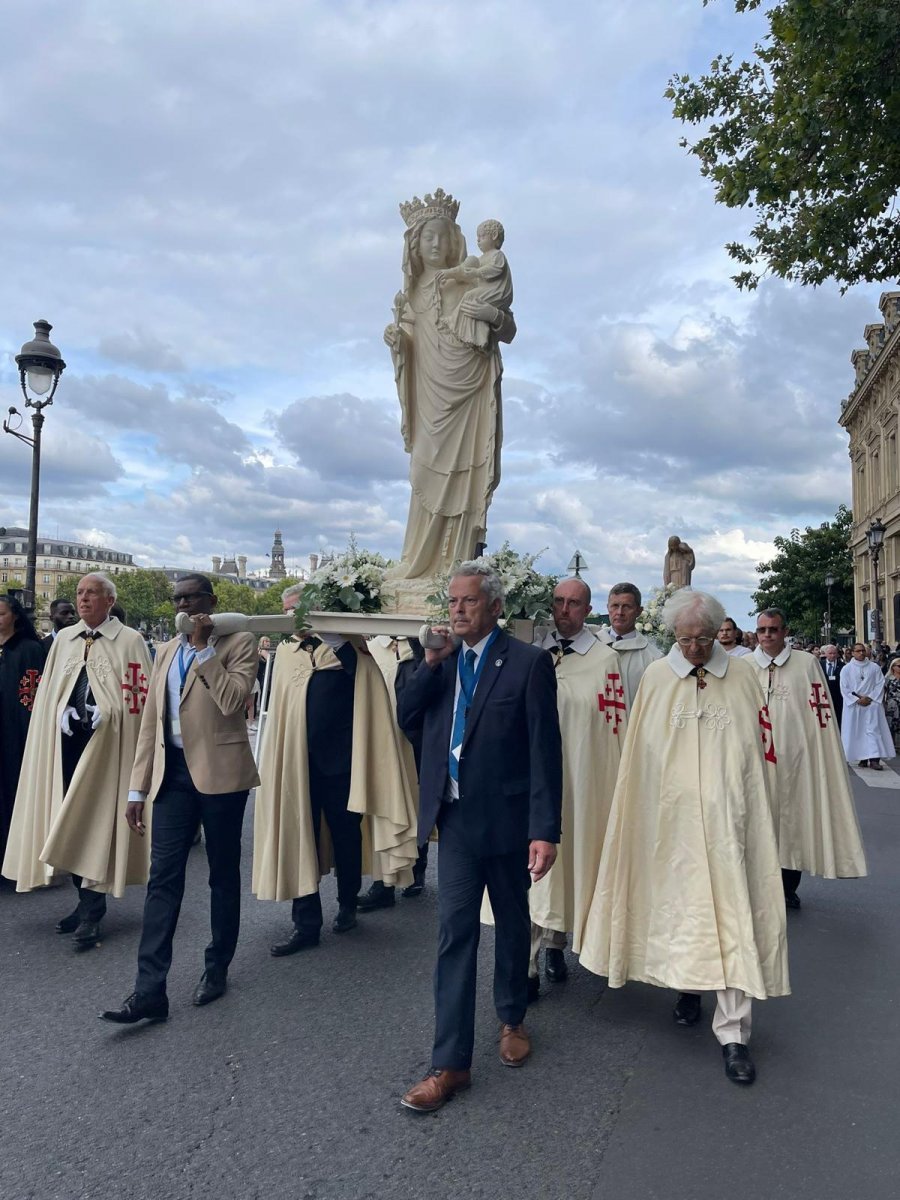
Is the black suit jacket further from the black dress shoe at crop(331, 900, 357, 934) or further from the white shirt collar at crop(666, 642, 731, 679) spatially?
the black dress shoe at crop(331, 900, 357, 934)

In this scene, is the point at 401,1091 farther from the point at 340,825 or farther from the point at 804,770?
the point at 804,770

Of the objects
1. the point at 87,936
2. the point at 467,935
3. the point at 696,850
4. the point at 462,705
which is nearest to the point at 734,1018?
the point at 696,850

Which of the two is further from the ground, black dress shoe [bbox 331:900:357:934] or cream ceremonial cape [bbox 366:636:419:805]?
cream ceremonial cape [bbox 366:636:419:805]

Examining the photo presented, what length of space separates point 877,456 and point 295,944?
181 feet

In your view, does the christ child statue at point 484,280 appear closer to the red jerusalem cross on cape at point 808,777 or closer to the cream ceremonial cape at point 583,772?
the cream ceremonial cape at point 583,772

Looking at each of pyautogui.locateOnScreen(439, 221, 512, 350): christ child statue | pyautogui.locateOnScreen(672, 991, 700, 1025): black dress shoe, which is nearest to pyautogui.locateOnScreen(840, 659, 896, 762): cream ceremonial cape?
pyautogui.locateOnScreen(439, 221, 512, 350): christ child statue

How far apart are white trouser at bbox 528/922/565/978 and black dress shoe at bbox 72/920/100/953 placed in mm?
2524

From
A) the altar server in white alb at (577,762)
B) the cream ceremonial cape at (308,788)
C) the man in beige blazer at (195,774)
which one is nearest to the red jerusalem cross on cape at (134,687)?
the cream ceremonial cape at (308,788)

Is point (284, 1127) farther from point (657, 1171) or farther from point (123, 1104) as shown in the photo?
point (657, 1171)

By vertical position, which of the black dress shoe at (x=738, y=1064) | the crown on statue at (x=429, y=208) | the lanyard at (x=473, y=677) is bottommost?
the black dress shoe at (x=738, y=1064)

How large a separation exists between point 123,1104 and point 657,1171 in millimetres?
1905

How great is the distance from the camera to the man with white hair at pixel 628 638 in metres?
5.69

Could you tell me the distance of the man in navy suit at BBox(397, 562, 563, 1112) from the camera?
142 inches

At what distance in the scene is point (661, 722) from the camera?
426 centimetres
